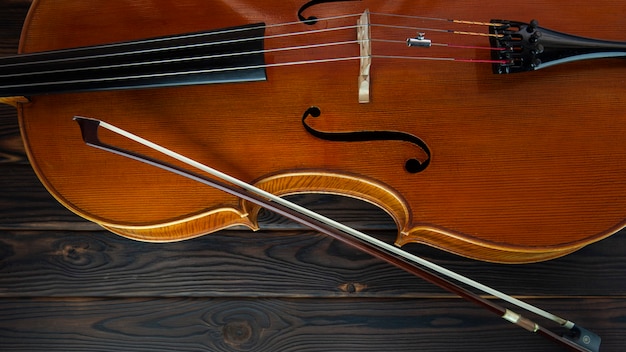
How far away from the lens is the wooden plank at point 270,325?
1.21 metres

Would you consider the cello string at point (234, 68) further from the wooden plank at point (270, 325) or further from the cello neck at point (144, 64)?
the wooden plank at point (270, 325)

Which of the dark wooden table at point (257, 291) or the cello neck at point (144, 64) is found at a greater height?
the cello neck at point (144, 64)

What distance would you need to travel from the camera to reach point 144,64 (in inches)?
37.2

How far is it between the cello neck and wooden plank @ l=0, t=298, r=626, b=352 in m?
0.57

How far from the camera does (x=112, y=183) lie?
996mm

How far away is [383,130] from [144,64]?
467 millimetres

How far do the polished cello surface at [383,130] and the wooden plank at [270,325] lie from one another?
0.92 ft

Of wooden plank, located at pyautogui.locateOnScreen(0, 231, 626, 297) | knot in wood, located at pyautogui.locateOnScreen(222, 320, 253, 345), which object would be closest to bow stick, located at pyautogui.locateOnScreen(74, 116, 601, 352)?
wooden plank, located at pyautogui.locateOnScreen(0, 231, 626, 297)

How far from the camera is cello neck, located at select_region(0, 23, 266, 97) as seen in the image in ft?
3.08

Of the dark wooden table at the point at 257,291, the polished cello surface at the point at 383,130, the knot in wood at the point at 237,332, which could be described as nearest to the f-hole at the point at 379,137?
the polished cello surface at the point at 383,130

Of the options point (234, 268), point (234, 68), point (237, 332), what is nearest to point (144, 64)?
point (234, 68)

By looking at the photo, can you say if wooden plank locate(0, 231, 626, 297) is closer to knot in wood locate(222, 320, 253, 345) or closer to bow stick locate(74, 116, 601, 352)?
knot in wood locate(222, 320, 253, 345)

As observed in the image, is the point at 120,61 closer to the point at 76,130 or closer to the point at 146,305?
the point at 76,130

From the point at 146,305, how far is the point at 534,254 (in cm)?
91
